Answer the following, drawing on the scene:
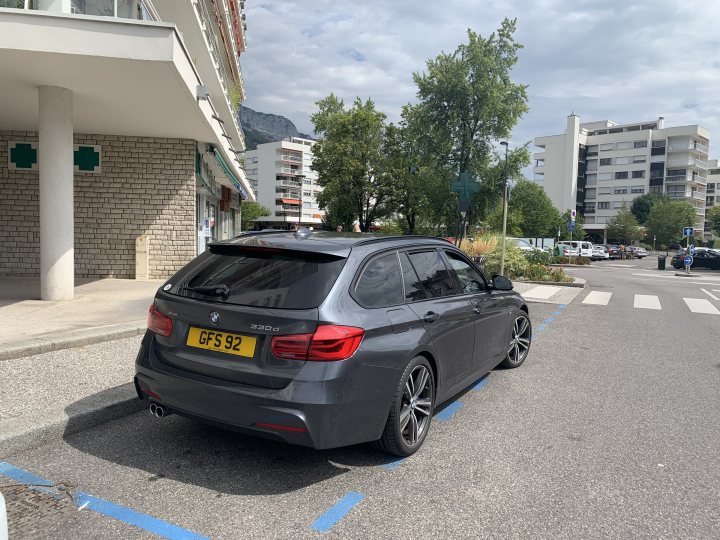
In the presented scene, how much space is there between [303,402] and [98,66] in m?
7.32

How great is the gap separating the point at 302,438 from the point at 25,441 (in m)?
2.09

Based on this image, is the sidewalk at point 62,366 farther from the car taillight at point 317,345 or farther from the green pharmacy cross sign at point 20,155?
the green pharmacy cross sign at point 20,155

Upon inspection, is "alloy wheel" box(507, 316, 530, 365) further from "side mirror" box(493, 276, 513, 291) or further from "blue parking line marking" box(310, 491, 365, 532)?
"blue parking line marking" box(310, 491, 365, 532)

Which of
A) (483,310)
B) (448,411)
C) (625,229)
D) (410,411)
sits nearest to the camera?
(410,411)

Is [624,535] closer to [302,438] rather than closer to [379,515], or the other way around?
[379,515]

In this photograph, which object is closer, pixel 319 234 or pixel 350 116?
pixel 319 234

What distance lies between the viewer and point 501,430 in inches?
175

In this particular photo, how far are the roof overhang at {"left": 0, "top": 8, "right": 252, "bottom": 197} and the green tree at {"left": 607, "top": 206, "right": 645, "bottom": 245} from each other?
74509mm

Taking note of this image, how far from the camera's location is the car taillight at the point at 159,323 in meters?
3.73

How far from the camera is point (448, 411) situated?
4898 mm

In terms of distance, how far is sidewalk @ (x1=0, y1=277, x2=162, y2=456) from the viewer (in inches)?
160

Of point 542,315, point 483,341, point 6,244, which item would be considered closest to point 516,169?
point 542,315

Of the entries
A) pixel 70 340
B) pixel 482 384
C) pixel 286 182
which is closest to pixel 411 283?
pixel 482 384

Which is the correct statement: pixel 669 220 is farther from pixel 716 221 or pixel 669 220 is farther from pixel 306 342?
pixel 306 342
